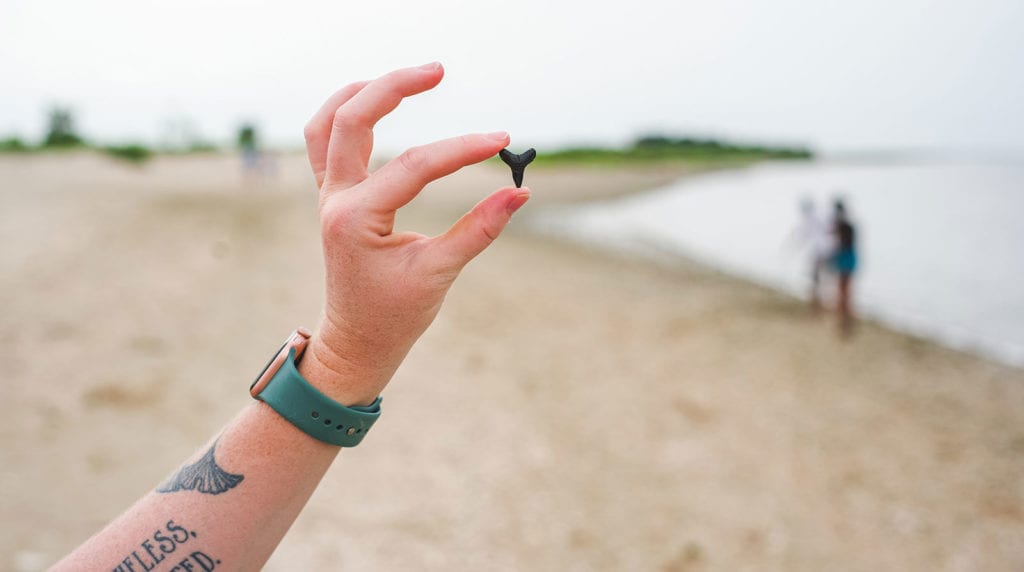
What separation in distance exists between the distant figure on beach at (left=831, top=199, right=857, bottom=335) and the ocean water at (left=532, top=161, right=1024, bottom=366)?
2.24 meters

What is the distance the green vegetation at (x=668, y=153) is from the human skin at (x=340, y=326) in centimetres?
8038

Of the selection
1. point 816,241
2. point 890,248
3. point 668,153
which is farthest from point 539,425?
point 668,153

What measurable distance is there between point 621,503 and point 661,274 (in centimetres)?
1255

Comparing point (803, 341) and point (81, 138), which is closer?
point (803, 341)

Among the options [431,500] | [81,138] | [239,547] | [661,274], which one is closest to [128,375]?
[431,500]

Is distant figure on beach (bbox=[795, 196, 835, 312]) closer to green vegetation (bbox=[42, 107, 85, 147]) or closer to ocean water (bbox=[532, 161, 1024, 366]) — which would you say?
ocean water (bbox=[532, 161, 1024, 366])

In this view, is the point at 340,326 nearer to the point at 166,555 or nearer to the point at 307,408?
the point at 307,408

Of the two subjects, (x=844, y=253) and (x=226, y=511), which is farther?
(x=844, y=253)

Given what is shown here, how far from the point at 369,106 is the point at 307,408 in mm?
577

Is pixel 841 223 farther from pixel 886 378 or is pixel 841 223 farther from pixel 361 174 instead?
pixel 361 174

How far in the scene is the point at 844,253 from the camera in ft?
38.3

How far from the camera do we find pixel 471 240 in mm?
1275

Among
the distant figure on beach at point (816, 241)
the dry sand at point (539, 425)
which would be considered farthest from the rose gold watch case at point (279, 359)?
the distant figure on beach at point (816, 241)

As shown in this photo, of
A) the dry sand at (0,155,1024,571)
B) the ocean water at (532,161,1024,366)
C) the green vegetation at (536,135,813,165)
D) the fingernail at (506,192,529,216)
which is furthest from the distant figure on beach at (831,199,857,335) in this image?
the green vegetation at (536,135,813,165)
